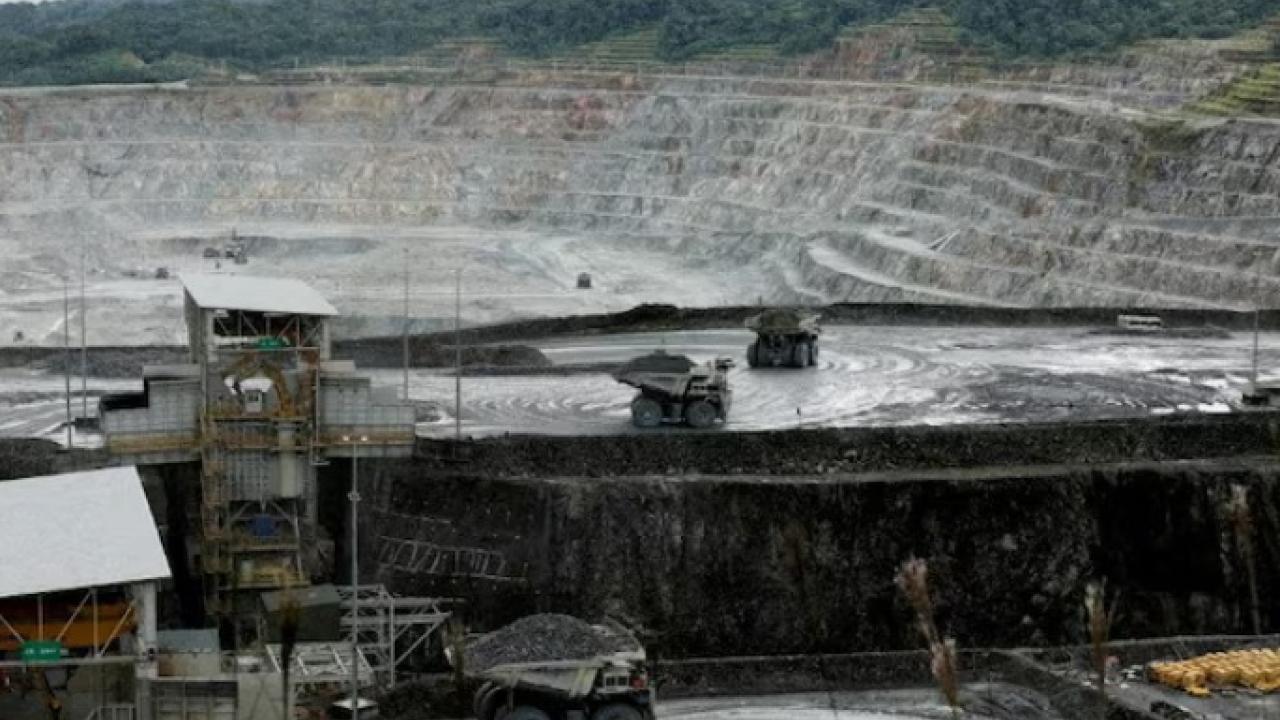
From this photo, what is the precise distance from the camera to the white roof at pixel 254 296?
5341 centimetres

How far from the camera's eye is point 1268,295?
8825 centimetres

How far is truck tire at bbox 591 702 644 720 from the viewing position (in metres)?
42.4

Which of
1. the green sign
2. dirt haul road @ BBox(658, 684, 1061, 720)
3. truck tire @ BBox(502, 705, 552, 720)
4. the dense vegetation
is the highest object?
the dense vegetation

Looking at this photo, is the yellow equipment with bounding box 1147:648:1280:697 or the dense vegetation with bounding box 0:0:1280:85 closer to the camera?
the yellow equipment with bounding box 1147:648:1280:697

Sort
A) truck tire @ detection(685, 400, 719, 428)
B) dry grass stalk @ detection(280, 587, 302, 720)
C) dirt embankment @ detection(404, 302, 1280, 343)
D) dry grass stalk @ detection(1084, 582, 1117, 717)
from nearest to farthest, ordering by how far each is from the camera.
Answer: dry grass stalk @ detection(1084, 582, 1117, 717) → dry grass stalk @ detection(280, 587, 302, 720) → truck tire @ detection(685, 400, 719, 428) → dirt embankment @ detection(404, 302, 1280, 343)

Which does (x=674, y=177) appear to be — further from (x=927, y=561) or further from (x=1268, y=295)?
(x=927, y=561)

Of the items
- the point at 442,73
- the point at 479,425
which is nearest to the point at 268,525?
the point at 479,425

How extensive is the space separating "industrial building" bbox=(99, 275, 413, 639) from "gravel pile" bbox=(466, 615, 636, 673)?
8125 millimetres

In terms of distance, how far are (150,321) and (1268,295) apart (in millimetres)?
43580

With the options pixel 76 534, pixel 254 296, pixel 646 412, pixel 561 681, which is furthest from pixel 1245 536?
pixel 76 534

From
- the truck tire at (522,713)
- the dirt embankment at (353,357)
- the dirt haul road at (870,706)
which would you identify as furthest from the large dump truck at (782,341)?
the truck tire at (522,713)

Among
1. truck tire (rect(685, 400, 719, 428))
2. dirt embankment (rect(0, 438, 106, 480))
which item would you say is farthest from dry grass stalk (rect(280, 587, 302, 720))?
truck tire (rect(685, 400, 719, 428))

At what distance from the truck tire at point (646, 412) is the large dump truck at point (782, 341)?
396 inches

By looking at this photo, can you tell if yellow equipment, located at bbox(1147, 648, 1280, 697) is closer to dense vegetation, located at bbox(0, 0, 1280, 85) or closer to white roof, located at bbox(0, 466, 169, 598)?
white roof, located at bbox(0, 466, 169, 598)
